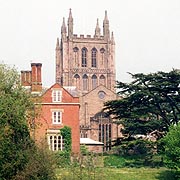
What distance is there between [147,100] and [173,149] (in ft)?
33.4

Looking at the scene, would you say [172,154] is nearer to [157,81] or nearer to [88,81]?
[157,81]

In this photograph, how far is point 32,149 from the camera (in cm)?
3400

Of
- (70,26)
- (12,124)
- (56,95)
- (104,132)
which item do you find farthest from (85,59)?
(12,124)

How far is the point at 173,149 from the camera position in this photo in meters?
41.7

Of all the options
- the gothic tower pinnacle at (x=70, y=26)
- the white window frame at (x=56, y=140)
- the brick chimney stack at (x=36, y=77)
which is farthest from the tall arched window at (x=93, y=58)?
the white window frame at (x=56, y=140)

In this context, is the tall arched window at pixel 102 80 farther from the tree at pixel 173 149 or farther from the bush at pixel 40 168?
the bush at pixel 40 168

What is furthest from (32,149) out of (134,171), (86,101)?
(86,101)

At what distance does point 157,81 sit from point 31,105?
14908 mm

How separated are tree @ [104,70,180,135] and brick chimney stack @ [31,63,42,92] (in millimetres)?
6399

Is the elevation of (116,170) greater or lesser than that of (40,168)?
lesser

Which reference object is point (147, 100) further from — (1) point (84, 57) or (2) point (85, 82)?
(1) point (84, 57)

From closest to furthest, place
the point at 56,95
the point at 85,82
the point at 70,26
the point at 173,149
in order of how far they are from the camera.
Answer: the point at 173,149 < the point at 56,95 < the point at 85,82 < the point at 70,26

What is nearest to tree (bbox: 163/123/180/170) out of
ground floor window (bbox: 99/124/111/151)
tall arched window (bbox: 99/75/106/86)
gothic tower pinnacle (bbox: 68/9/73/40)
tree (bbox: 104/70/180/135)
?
tree (bbox: 104/70/180/135)

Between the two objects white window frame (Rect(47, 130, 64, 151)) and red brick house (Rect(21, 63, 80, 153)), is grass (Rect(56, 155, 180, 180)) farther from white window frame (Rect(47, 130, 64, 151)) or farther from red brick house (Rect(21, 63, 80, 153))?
red brick house (Rect(21, 63, 80, 153))
